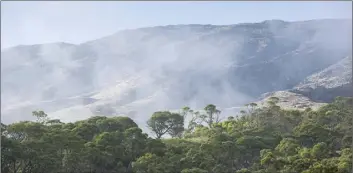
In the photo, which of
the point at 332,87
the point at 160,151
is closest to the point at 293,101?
the point at 332,87

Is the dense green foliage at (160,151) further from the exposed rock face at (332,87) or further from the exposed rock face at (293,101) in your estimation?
the exposed rock face at (332,87)

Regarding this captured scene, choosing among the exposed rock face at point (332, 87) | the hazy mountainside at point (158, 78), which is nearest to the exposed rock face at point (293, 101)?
the exposed rock face at point (332, 87)

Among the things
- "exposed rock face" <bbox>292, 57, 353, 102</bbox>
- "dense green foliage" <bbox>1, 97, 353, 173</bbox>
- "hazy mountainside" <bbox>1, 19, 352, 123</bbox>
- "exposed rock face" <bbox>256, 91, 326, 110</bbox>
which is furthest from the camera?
"hazy mountainside" <bbox>1, 19, 352, 123</bbox>

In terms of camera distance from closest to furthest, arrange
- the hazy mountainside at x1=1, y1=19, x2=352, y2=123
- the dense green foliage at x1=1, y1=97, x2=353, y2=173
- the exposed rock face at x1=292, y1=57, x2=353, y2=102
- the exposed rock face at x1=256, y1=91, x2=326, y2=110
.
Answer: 1. the dense green foliage at x1=1, y1=97, x2=353, y2=173
2. the exposed rock face at x1=256, y1=91, x2=326, y2=110
3. the exposed rock face at x1=292, y1=57, x2=353, y2=102
4. the hazy mountainside at x1=1, y1=19, x2=352, y2=123

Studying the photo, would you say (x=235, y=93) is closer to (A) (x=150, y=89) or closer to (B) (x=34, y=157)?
(A) (x=150, y=89)

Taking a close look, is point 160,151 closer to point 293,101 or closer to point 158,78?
point 293,101

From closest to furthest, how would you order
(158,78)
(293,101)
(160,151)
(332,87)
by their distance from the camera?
1. (160,151)
2. (293,101)
3. (332,87)
4. (158,78)

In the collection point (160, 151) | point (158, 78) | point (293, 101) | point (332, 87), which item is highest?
point (158, 78)

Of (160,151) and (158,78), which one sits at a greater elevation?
(158,78)

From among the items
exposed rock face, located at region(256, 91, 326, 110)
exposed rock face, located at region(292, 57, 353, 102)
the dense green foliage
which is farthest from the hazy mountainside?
the dense green foliage

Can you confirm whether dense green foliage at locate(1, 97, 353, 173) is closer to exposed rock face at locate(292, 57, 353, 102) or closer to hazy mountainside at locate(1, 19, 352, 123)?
exposed rock face at locate(292, 57, 353, 102)

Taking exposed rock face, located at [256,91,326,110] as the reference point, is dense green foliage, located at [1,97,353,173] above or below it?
below

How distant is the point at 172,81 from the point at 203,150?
128m

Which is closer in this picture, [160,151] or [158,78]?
[160,151]
